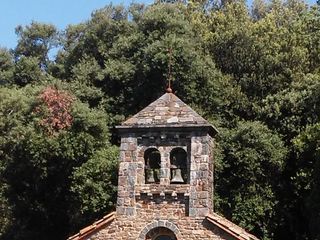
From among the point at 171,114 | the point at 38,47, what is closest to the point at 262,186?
the point at 171,114

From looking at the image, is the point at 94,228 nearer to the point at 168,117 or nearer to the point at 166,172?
the point at 166,172

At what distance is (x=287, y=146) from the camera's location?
95.0 ft

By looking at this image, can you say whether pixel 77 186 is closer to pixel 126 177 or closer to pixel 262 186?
pixel 262 186

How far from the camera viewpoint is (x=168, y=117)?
15758mm

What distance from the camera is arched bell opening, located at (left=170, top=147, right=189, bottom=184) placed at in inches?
610

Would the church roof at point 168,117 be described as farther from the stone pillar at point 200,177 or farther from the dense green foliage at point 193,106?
the dense green foliage at point 193,106

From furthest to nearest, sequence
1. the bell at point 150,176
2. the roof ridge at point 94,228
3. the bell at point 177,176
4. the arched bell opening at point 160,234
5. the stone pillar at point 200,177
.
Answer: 1. the bell at point 150,176
2. the bell at point 177,176
3. the roof ridge at point 94,228
4. the arched bell opening at point 160,234
5. the stone pillar at point 200,177

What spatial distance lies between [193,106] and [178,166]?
1485 centimetres

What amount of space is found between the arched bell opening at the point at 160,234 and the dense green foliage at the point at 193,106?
443 inches

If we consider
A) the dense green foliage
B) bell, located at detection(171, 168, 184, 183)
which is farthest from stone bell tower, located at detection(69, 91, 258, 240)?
the dense green foliage

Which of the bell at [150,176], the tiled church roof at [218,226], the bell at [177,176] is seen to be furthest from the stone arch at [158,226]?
the bell at [150,176]

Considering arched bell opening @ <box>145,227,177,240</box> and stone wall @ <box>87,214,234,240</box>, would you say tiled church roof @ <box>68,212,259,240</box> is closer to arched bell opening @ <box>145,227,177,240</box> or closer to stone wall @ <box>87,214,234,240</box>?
stone wall @ <box>87,214,234,240</box>

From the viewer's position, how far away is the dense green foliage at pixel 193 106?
88.4ft

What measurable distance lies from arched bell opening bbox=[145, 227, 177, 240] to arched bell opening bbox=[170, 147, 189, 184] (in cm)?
120
